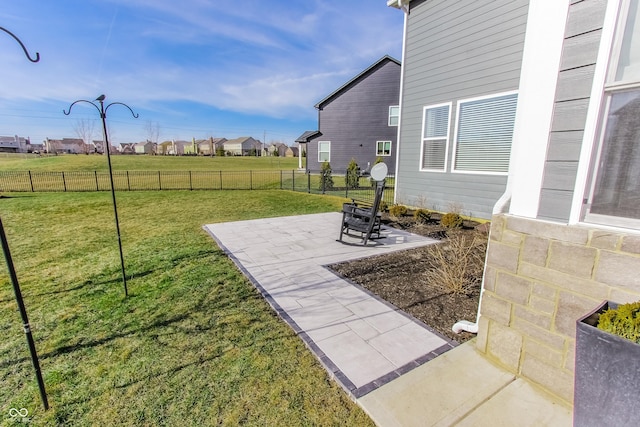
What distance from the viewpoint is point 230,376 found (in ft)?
6.88

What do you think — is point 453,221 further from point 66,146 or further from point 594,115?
point 66,146

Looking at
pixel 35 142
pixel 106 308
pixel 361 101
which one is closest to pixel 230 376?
pixel 106 308

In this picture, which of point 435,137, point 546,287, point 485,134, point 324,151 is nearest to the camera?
point 546,287

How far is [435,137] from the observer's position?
7.14m

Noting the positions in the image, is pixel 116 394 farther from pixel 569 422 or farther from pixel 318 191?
pixel 318 191

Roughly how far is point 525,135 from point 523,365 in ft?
5.23

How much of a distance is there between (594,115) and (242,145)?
276 feet

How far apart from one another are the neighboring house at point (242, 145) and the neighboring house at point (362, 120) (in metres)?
58.4

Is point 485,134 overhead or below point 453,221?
overhead

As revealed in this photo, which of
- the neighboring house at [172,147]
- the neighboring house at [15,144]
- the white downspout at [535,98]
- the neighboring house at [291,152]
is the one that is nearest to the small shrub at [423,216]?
the white downspout at [535,98]

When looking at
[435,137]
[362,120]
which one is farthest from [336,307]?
[362,120]

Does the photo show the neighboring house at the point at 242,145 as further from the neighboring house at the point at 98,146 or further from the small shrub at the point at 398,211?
the small shrub at the point at 398,211

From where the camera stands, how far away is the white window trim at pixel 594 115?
151 cm

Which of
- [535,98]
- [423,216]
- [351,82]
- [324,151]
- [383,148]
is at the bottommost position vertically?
[423,216]
